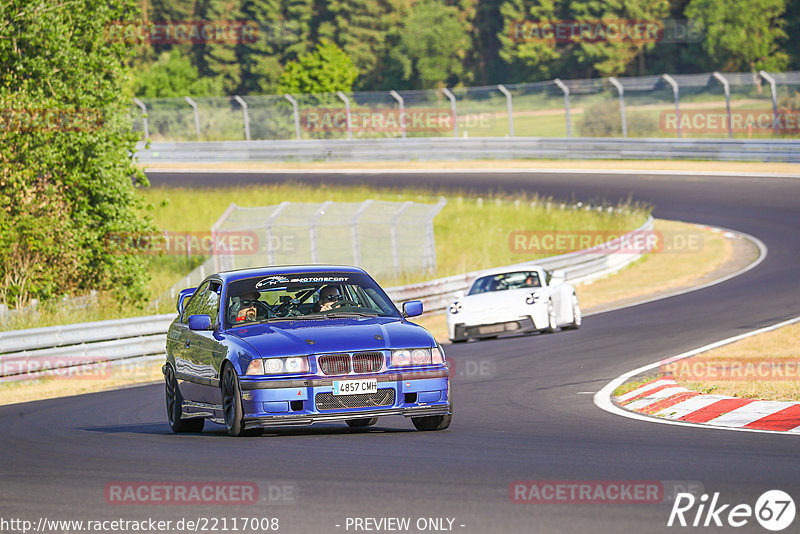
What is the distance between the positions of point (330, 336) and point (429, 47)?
82941mm

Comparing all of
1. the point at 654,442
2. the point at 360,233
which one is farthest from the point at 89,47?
the point at 654,442

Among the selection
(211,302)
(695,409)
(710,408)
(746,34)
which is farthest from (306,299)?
(746,34)

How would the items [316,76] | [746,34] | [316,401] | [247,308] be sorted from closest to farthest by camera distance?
[316,401] → [247,308] → [316,76] → [746,34]

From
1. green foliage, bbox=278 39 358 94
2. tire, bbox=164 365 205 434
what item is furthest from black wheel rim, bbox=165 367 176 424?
green foliage, bbox=278 39 358 94

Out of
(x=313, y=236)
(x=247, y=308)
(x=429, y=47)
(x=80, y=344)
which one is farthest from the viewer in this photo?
(x=429, y=47)

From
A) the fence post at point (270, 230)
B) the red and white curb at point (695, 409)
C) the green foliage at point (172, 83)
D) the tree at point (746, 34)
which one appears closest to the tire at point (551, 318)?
the red and white curb at point (695, 409)

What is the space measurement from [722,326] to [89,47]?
44.7 ft

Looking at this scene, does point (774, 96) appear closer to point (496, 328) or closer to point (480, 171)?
point (480, 171)

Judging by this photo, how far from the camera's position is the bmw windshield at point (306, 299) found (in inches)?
414

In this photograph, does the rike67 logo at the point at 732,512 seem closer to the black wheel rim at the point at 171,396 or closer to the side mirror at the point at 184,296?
the black wheel rim at the point at 171,396

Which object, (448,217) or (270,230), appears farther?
(448,217)

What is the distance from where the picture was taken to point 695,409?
11.2 metres

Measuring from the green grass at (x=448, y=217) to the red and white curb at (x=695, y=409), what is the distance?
45.7ft

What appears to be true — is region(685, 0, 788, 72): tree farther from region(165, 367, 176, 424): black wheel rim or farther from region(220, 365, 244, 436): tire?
region(220, 365, 244, 436): tire
